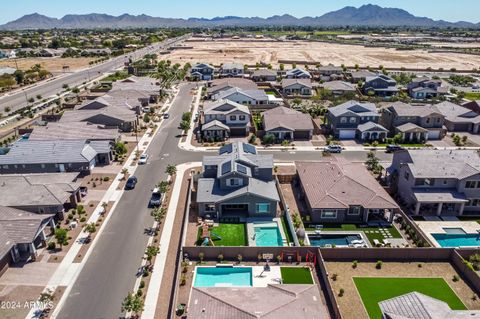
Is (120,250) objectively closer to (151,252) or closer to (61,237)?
(151,252)

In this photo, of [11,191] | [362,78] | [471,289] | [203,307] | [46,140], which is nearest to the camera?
[203,307]

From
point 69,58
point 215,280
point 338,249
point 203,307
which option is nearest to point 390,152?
point 338,249

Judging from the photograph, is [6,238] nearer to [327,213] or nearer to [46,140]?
[46,140]

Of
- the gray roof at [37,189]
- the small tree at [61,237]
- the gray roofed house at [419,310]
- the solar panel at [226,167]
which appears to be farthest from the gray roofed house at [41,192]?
the gray roofed house at [419,310]

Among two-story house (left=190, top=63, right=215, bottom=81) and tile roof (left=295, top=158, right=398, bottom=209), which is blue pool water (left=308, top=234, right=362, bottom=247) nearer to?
tile roof (left=295, top=158, right=398, bottom=209)

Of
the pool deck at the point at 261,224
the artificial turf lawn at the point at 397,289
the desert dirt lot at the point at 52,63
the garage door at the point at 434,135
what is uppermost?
the desert dirt lot at the point at 52,63

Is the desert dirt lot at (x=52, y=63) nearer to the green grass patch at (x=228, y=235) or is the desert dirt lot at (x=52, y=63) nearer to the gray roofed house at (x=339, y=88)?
the gray roofed house at (x=339, y=88)
